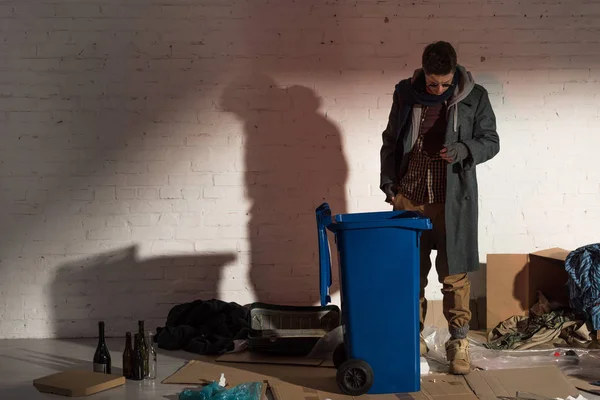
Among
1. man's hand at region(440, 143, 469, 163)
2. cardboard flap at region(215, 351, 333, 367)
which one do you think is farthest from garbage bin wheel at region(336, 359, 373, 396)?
man's hand at region(440, 143, 469, 163)

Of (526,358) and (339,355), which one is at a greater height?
(339,355)

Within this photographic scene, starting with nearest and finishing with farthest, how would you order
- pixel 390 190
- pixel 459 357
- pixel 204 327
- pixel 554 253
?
pixel 459 357
pixel 390 190
pixel 204 327
pixel 554 253

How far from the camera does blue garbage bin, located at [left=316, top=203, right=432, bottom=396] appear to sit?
13.0ft

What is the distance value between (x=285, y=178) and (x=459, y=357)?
1821 millimetres

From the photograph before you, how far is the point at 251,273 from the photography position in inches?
220

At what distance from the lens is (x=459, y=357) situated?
4.35 metres

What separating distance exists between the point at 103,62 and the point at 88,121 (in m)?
0.40

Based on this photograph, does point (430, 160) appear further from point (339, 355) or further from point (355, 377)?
point (355, 377)

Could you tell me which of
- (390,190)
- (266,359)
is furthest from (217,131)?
(266,359)

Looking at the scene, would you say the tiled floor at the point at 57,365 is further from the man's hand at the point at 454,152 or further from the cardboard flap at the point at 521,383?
the man's hand at the point at 454,152

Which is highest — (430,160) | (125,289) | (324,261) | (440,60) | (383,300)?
(440,60)

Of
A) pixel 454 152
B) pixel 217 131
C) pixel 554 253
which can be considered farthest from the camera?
pixel 217 131

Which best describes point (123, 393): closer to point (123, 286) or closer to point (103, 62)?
point (123, 286)

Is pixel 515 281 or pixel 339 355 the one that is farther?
pixel 515 281
